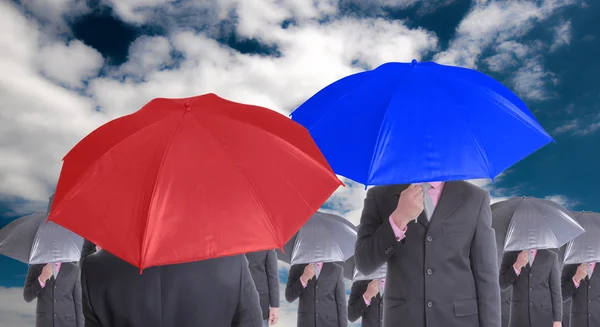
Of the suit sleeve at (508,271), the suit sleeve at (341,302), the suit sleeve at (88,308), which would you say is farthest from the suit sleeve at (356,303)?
the suit sleeve at (88,308)

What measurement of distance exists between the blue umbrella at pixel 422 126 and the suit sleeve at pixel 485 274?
0.58 m

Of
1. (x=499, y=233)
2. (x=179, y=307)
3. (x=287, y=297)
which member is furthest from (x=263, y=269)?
(x=179, y=307)

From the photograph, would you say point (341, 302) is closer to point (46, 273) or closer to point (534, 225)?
point (534, 225)

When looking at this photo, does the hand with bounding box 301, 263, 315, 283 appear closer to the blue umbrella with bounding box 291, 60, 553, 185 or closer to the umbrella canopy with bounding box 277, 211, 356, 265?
the umbrella canopy with bounding box 277, 211, 356, 265

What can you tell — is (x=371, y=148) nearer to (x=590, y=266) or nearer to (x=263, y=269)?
(x=263, y=269)

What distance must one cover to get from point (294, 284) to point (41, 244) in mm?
3844

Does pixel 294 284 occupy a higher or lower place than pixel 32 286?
higher

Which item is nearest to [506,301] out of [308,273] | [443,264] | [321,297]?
[321,297]

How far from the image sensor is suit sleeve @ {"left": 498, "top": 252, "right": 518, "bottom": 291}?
374 inches

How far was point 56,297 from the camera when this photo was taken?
31.7ft

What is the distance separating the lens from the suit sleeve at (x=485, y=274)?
393cm

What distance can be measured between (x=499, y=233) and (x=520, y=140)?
5255 millimetres

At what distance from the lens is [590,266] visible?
10.5 m

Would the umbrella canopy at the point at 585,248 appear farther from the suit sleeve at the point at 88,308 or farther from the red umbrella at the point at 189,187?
the suit sleeve at the point at 88,308
